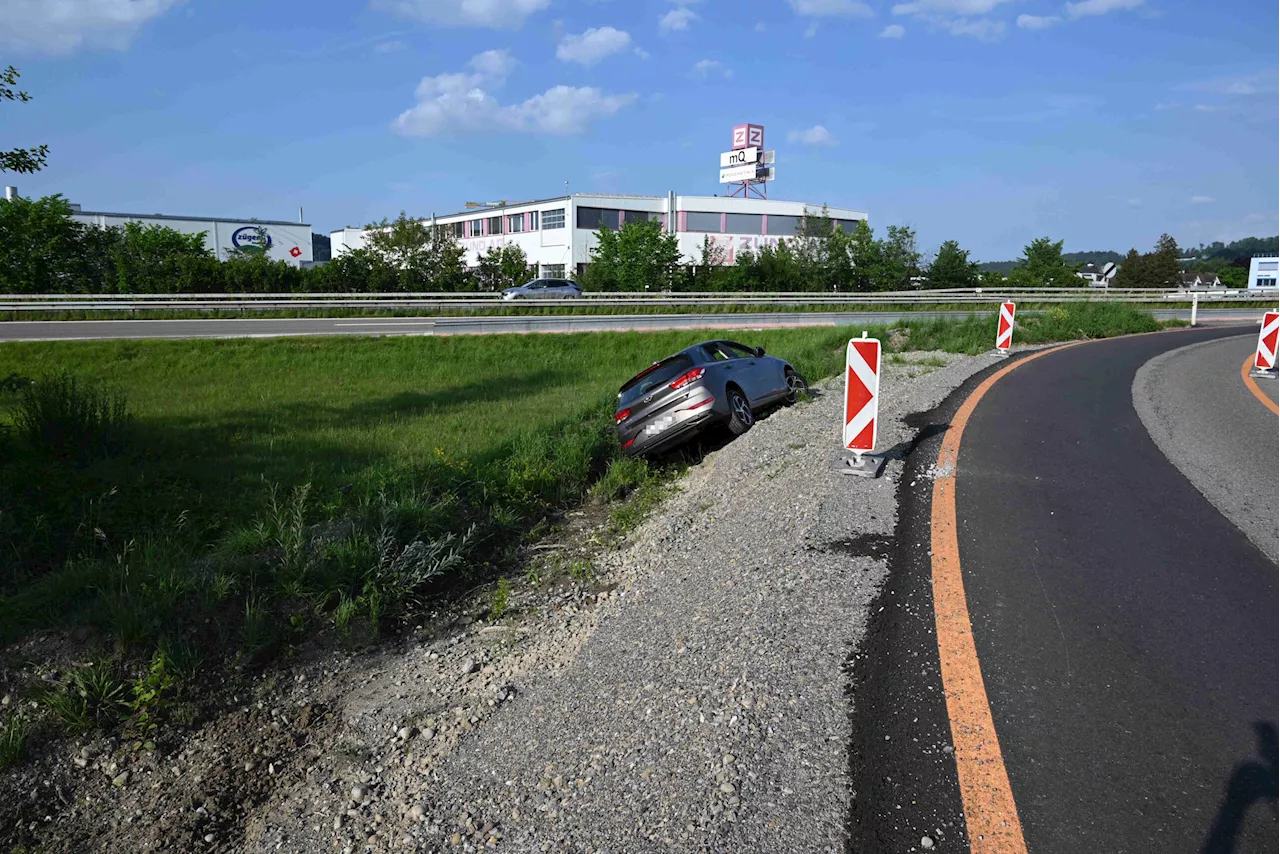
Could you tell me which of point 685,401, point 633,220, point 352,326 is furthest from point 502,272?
point 685,401

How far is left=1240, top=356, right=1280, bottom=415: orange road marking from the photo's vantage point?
11625 millimetres

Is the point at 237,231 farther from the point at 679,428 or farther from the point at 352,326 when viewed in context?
the point at 679,428

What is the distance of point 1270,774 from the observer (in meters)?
3.23

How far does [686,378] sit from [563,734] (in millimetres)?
7341

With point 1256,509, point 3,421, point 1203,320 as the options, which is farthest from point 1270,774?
point 1203,320

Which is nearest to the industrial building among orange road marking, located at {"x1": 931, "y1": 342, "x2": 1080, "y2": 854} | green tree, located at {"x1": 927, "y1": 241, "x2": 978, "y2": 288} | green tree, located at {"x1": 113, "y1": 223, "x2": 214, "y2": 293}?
green tree, located at {"x1": 113, "y1": 223, "x2": 214, "y2": 293}

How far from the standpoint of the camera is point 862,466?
7812mm

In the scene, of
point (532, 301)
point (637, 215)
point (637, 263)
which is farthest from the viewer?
point (637, 215)

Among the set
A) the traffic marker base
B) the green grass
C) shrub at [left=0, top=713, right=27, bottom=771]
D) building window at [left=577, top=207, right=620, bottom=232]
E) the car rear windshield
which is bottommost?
shrub at [left=0, top=713, right=27, bottom=771]

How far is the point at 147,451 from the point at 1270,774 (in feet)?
37.8

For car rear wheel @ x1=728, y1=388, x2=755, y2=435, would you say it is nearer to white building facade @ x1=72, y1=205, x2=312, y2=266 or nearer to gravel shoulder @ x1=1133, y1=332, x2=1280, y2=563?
gravel shoulder @ x1=1133, y1=332, x2=1280, y2=563

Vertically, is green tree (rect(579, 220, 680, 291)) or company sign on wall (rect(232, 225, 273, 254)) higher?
company sign on wall (rect(232, 225, 273, 254))

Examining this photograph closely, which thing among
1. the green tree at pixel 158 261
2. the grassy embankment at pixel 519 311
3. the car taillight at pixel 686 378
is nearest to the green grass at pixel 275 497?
the car taillight at pixel 686 378

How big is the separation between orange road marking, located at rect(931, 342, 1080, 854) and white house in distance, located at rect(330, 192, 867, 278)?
213ft
